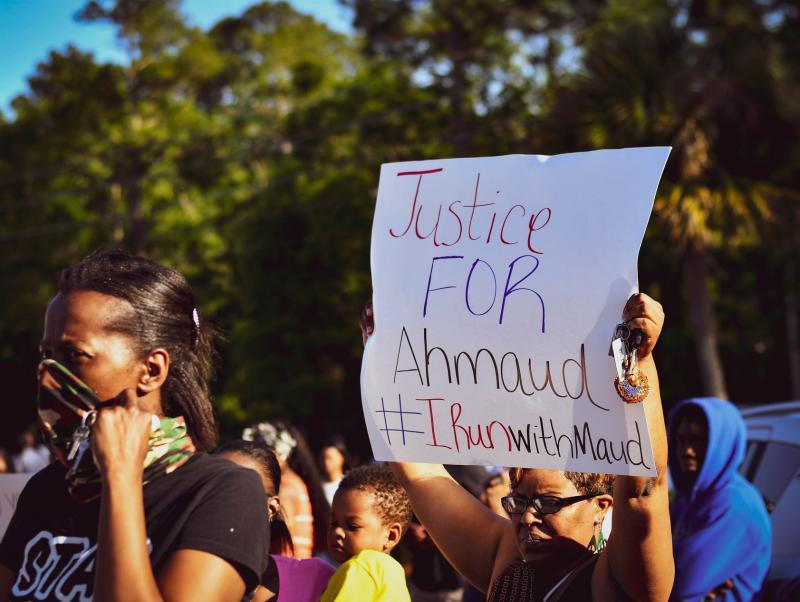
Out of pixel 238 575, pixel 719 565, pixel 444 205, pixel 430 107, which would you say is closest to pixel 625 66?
pixel 430 107

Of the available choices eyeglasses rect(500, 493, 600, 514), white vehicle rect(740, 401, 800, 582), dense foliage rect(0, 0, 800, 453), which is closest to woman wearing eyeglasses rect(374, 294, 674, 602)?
eyeglasses rect(500, 493, 600, 514)

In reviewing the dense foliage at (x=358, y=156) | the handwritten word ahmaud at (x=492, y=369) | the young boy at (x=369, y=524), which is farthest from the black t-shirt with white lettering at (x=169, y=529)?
the dense foliage at (x=358, y=156)

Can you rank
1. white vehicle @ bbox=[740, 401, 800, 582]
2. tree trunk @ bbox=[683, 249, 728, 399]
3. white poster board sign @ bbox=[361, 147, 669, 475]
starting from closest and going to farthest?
white poster board sign @ bbox=[361, 147, 669, 475]
white vehicle @ bbox=[740, 401, 800, 582]
tree trunk @ bbox=[683, 249, 728, 399]

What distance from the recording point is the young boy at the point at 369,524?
3.04m

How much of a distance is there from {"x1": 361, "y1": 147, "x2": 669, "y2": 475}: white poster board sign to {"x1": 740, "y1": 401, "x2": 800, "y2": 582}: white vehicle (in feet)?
9.33

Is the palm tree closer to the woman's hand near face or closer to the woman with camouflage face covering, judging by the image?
the woman with camouflage face covering

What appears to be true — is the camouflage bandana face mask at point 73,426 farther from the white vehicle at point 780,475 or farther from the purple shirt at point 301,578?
the white vehicle at point 780,475

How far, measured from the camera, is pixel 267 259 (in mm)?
23469

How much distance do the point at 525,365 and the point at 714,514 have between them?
2.35 meters

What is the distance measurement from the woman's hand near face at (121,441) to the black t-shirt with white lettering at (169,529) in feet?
0.41

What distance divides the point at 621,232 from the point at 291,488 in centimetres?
244

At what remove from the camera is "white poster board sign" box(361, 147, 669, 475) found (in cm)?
232

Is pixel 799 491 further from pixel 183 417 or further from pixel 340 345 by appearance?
pixel 340 345

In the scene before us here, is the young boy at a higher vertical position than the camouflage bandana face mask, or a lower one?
lower
